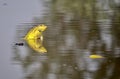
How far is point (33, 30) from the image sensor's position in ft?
7.43

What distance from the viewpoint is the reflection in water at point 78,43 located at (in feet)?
7.09

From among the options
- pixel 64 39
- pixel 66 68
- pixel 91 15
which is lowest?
pixel 66 68

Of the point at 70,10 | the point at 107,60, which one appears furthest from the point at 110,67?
the point at 70,10

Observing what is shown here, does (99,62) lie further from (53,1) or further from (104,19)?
(53,1)

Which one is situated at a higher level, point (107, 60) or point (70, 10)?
point (70, 10)

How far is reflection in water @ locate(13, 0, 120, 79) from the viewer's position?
7.09 ft

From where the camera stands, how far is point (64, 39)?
2197mm

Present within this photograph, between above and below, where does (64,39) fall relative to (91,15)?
below

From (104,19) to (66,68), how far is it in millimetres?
368

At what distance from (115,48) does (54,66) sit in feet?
1.22

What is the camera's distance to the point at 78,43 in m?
2.18

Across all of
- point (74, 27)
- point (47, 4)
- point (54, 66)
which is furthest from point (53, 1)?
point (54, 66)

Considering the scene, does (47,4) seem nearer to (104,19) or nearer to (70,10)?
(70,10)

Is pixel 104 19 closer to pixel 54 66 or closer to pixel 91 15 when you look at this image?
pixel 91 15
